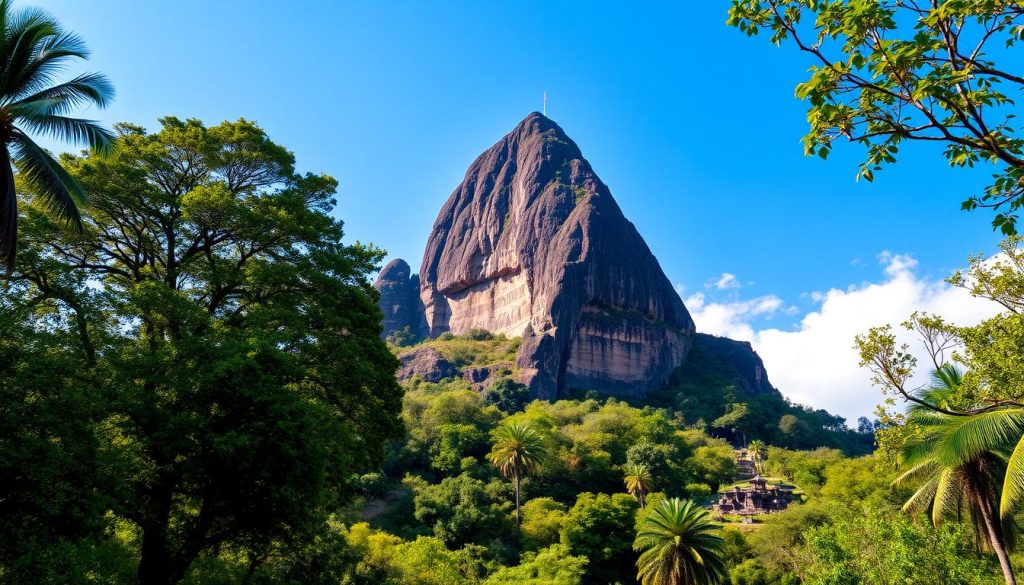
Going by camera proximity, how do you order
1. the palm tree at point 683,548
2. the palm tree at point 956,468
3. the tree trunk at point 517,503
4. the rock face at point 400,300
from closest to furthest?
the palm tree at point 956,468 → the palm tree at point 683,548 → the tree trunk at point 517,503 → the rock face at point 400,300

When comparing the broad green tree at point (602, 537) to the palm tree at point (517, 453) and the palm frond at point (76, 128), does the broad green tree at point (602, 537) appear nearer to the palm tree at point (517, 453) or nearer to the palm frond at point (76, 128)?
the palm tree at point (517, 453)

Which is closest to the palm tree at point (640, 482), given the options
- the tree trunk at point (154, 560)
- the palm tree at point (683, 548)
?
the palm tree at point (683, 548)

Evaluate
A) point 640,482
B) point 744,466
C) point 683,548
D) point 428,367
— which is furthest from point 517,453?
point 428,367

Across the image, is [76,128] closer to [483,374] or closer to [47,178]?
[47,178]

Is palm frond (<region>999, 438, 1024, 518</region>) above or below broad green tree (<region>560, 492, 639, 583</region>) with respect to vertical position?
above

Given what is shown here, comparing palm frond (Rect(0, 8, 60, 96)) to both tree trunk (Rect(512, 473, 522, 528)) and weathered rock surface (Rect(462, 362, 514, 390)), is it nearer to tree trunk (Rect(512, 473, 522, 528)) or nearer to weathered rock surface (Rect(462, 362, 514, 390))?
tree trunk (Rect(512, 473, 522, 528))

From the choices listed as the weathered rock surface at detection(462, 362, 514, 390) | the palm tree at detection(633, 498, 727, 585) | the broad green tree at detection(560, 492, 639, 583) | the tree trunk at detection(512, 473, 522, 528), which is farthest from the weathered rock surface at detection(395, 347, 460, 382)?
the palm tree at detection(633, 498, 727, 585)

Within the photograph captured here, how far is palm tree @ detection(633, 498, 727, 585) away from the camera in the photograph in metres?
21.0

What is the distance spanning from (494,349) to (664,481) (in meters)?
45.4

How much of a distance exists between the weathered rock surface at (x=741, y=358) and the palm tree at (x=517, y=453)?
69.6 metres

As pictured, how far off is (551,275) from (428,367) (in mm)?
20936

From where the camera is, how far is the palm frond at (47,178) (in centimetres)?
876

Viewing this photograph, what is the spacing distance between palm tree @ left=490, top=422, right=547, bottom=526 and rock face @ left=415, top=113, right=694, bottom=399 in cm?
3277

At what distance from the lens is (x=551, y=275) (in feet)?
272
